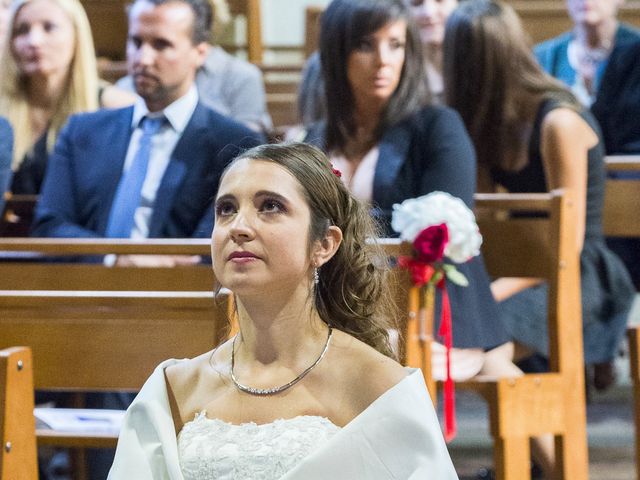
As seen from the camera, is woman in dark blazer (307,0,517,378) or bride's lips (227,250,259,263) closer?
bride's lips (227,250,259,263)

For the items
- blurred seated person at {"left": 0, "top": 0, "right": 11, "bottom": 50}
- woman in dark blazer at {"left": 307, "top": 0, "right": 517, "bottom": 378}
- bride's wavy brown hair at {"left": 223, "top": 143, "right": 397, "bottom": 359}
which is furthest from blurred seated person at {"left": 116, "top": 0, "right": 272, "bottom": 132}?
bride's wavy brown hair at {"left": 223, "top": 143, "right": 397, "bottom": 359}

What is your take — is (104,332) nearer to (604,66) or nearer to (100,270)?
(100,270)

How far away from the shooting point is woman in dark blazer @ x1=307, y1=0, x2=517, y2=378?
143 inches

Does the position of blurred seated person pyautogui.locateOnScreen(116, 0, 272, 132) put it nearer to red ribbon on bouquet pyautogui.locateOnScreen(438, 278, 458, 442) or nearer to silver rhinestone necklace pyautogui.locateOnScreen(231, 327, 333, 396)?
red ribbon on bouquet pyautogui.locateOnScreen(438, 278, 458, 442)

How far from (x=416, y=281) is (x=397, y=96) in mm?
909

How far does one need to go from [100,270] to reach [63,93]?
4.39 feet

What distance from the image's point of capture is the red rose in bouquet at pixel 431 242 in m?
3.00

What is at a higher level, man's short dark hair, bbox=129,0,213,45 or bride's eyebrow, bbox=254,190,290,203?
man's short dark hair, bbox=129,0,213,45

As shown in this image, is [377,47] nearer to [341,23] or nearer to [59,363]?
[341,23]

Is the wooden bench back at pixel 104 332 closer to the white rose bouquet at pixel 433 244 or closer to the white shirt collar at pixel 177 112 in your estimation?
the white rose bouquet at pixel 433 244

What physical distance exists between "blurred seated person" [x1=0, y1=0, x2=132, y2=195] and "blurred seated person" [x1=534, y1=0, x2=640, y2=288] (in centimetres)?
189

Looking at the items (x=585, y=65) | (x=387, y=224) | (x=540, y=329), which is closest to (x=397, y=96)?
(x=387, y=224)

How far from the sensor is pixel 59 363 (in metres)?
2.93

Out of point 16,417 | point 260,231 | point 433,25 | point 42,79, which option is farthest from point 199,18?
point 260,231
